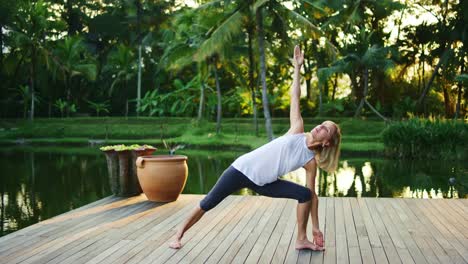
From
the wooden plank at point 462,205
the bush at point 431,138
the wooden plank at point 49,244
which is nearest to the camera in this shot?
the wooden plank at point 49,244

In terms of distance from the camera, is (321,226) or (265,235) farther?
(321,226)

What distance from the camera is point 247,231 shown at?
5.31 metres

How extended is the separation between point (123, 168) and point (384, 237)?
3.47m

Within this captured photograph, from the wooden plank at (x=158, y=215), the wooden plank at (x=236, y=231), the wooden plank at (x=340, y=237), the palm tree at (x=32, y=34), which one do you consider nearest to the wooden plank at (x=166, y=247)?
the wooden plank at (x=158, y=215)

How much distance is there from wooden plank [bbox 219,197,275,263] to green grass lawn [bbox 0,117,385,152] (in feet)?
47.9

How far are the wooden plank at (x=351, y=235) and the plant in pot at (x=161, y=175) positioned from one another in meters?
1.93

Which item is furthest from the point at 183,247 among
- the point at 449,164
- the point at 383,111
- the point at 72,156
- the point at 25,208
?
the point at 383,111

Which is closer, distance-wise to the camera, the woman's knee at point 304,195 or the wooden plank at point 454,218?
the woman's knee at point 304,195

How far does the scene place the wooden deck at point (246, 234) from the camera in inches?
173

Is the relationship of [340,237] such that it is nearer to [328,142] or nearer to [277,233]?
[277,233]

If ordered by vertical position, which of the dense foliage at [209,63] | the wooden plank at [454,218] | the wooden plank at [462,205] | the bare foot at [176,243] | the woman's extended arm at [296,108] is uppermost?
the dense foliage at [209,63]

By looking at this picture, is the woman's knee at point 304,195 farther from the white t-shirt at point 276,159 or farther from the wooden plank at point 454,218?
the wooden plank at point 454,218

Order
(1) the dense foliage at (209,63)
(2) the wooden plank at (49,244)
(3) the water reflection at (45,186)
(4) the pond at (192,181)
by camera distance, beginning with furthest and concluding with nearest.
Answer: (1) the dense foliage at (209,63) < (4) the pond at (192,181) < (3) the water reflection at (45,186) < (2) the wooden plank at (49,244)

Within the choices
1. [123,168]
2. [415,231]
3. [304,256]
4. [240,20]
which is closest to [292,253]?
[304,256]
